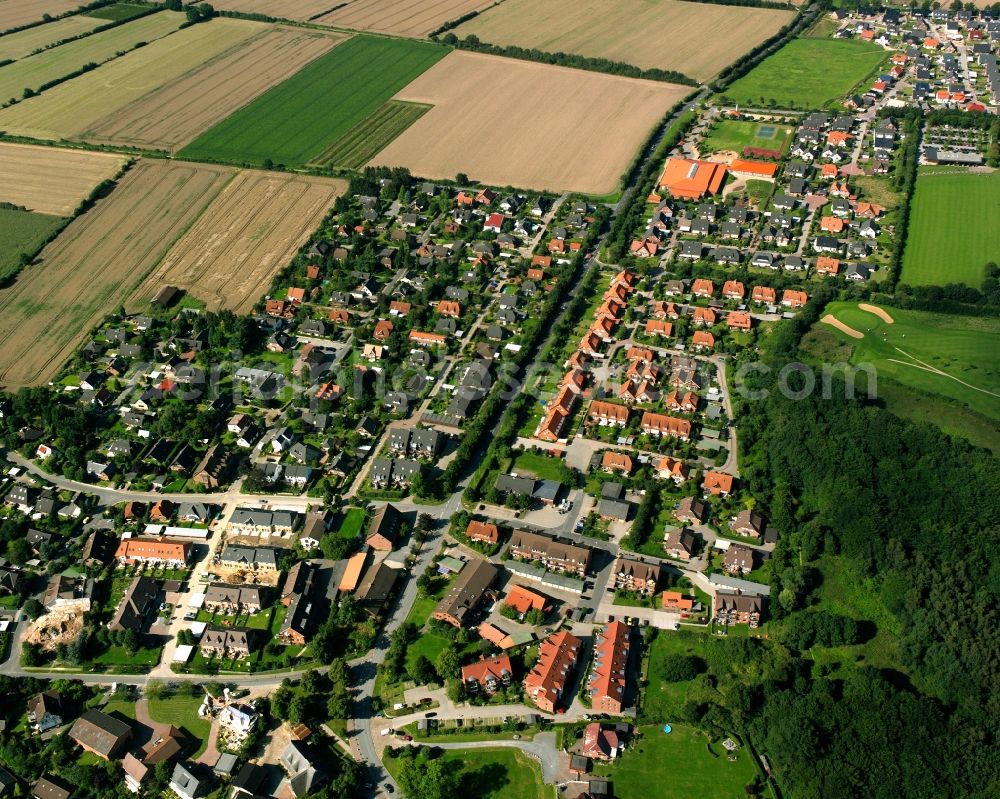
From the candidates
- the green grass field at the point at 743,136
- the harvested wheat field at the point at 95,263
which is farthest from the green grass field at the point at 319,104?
the green grass field at the point at 743,136

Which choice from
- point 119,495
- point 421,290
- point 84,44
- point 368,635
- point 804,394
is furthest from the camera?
point 84,44

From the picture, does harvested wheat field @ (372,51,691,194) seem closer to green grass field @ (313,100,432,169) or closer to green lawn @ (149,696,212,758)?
green grass field @ (313,100,432,169)

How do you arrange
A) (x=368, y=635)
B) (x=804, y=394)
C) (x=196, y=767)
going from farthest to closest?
1. (x=804, y=394)
2. (x=368, y=635)
3. (x=196, y=767)

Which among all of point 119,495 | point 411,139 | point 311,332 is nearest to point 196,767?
point 119,495

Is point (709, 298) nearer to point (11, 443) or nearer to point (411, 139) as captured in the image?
point (411, 139)

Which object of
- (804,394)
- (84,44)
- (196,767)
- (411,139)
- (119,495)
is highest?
(84,44)
